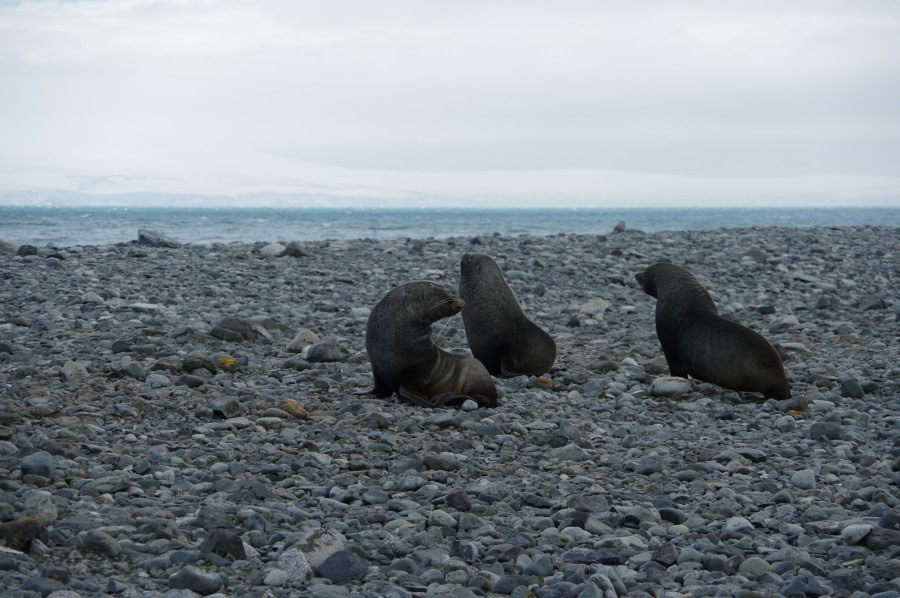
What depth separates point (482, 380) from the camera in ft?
22.1

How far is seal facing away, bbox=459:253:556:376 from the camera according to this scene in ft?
26.1

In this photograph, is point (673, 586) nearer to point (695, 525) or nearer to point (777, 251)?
point (695, 525)

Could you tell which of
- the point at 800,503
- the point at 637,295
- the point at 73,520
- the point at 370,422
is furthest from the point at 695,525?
the point at 637,295

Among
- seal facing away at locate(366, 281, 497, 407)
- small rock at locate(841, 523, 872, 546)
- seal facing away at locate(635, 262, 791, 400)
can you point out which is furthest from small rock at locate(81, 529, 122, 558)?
seal facing away at locate(635, 262, 791, 400)

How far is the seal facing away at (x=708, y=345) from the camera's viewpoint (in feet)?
23.1

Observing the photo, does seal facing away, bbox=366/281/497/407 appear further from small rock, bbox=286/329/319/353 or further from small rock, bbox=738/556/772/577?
small rock, bbox=738/556/772/577

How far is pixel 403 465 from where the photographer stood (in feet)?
16.3

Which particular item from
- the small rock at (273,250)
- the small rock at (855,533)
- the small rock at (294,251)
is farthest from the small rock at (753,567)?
the small rock at (273,250)

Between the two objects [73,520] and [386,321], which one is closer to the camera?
[73,520]

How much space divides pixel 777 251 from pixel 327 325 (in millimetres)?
9557

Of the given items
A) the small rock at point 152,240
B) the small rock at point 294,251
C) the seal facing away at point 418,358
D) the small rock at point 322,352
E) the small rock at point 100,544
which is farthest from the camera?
the small rock at point 152,240

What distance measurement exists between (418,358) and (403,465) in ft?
6.17

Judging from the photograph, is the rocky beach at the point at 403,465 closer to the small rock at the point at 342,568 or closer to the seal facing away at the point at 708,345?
the small rock at the point at 342,568

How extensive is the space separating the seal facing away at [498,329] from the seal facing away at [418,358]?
117cm
